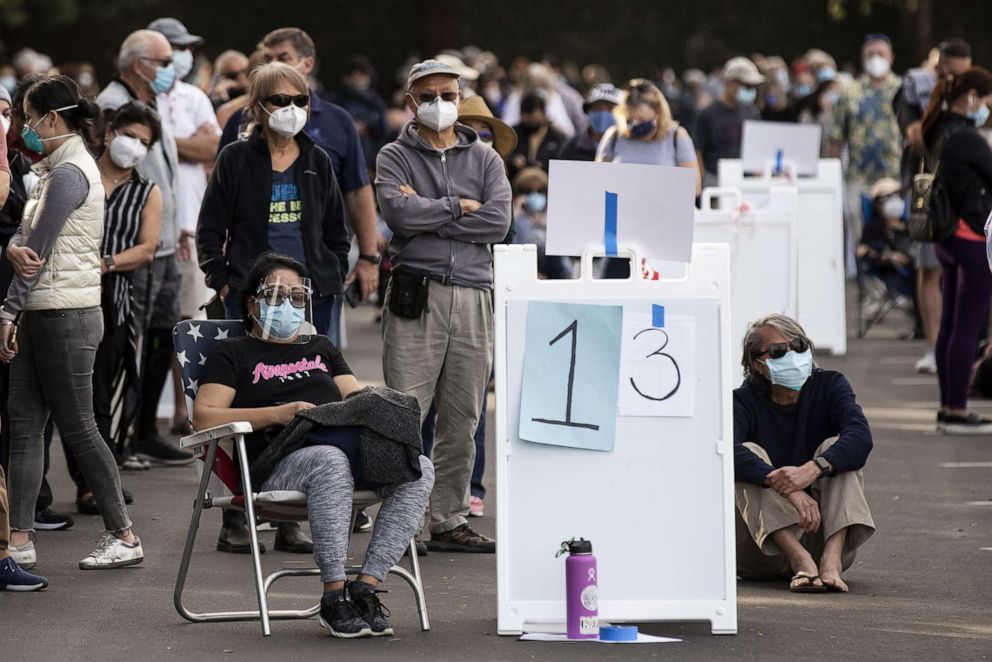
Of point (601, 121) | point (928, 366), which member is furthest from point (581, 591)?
point (928, 366)

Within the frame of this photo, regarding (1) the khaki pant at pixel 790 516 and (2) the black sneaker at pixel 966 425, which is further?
(2) the black sneaker at pixel 966 425

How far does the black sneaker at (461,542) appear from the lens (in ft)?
27.2

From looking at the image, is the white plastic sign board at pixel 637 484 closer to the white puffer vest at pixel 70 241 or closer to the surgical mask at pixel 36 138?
the white puffer vest at pixel 70 241

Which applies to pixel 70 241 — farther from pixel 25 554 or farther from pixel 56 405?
pixel 25 554

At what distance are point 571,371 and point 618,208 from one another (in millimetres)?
591

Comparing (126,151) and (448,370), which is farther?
(126,151)

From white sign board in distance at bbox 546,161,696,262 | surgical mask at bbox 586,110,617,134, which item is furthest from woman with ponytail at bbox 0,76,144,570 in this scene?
surgical mask at bbox 586,110,617,134

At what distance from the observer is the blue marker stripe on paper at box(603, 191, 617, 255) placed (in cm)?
669

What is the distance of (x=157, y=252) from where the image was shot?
1044 centimetres

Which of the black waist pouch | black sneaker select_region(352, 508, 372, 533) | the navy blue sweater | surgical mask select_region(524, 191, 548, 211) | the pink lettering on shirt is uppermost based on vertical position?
surgical mask select_region(524, 191, 548, 211)

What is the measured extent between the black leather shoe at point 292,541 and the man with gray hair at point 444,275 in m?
0.53

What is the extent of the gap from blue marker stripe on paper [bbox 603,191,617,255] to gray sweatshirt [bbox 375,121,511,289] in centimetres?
158

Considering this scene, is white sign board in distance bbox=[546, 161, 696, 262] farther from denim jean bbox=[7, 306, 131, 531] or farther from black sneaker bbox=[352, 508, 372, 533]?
black sneaker bbox=[352, 508, 372, 533]

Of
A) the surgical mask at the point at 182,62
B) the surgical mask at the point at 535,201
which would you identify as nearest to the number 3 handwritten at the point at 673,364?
the surgical mask at the point at 182,62
